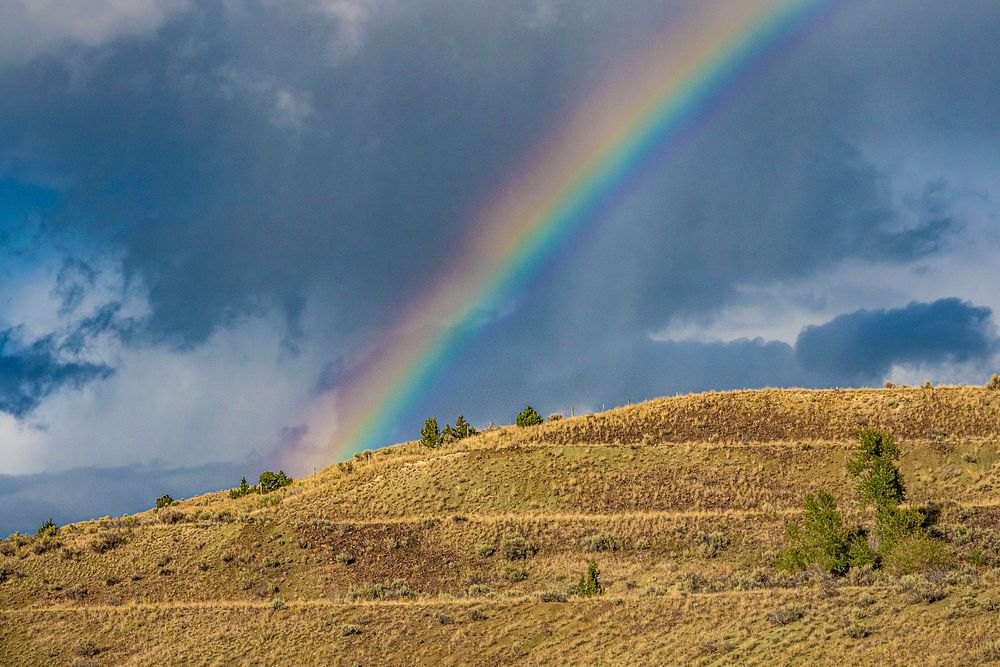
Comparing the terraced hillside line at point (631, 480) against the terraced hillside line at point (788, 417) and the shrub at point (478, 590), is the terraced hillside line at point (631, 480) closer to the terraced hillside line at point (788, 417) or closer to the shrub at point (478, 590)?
the terraced hillside line at point (788, 417)

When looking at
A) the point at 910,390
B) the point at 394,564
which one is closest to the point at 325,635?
the point at 394,564

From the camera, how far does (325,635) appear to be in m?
50.5

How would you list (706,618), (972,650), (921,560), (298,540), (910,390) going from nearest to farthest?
(972,650) < (706,618) < (921,560) < (298,540) < (910,390)

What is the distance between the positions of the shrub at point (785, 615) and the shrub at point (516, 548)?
29.6 meters

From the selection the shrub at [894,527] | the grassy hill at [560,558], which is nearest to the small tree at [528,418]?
the grassy hill at [560,558]

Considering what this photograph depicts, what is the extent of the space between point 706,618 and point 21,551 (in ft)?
191

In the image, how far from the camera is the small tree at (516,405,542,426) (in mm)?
96062

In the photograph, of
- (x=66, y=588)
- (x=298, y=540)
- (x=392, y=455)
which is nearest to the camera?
(x=66, y=588)

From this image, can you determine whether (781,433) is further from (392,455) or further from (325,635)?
(325,635)

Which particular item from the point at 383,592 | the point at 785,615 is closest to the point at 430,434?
the point at 383,592

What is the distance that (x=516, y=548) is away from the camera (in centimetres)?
7000

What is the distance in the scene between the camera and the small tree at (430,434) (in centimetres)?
9650

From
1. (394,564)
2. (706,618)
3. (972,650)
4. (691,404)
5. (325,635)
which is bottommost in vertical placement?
(972,650)

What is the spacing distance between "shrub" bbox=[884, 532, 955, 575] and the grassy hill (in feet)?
2.08
